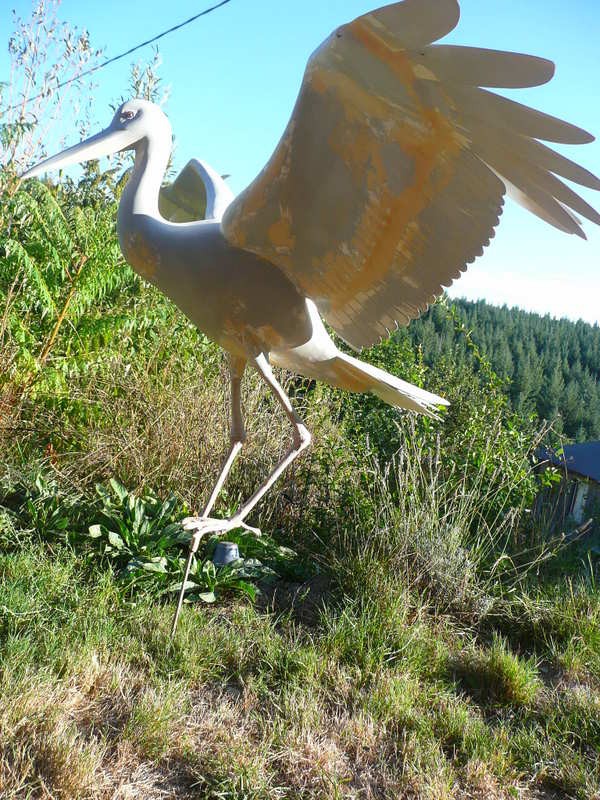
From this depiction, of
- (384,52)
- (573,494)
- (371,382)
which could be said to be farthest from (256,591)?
(573,494)

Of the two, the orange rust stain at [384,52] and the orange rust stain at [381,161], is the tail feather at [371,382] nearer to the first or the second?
the orange rust stain at [381,161]

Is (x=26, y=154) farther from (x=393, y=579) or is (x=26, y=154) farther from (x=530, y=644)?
(x=530, y=644)

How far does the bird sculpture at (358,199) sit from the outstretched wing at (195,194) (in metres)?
0.05

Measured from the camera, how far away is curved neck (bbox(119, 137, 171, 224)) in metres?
2.32

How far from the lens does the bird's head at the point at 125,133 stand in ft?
7.52

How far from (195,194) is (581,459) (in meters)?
3.79

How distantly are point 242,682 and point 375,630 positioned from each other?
689 millimetres

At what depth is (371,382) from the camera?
2643 mm

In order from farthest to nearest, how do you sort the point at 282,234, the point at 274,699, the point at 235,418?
the point at 235,418
the point at 274,699
the point at 282,234

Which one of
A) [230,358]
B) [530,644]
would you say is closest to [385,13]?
[230,358]

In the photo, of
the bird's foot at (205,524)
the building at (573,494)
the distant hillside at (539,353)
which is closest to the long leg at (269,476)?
the bird's foot at (205,524)

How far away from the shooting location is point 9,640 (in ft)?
8.14

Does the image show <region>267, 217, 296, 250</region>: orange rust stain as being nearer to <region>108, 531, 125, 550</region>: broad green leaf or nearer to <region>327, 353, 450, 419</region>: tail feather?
<region>327, 353, 450, 419</region>: tail feather

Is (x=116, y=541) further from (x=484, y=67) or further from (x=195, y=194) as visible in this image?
(x=484, y=67)
